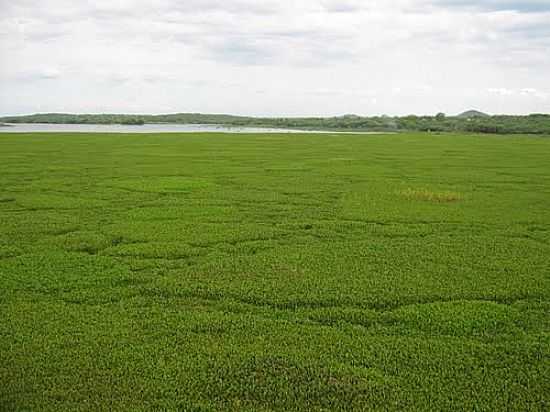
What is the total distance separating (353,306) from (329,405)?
90.5 inches

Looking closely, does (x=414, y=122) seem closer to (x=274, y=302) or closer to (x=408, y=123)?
(x=408, y=123)

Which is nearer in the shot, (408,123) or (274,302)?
(274,302)

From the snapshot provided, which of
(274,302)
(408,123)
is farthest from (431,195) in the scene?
(408,123)

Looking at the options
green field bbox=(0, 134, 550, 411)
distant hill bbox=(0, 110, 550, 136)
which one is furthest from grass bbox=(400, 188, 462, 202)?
distant hill bbox=(0, 110, 550, 136)

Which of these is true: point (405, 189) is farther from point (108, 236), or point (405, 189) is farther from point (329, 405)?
point (329, 405)

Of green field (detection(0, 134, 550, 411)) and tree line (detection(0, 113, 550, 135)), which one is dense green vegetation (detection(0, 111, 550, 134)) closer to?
tree line (detection(0, 113, 550, 135))

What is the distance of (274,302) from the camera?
702cm

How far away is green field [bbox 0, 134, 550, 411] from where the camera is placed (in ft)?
16.2

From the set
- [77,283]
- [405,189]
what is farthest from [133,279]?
[405,189]

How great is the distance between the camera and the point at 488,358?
557cm

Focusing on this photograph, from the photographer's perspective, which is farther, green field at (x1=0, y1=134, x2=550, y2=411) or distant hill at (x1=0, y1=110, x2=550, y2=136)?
distant hill at (x1=0, y1=110, x2=550, y2=136)

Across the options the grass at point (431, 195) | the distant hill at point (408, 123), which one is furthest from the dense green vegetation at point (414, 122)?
the grass at point (431, 195)

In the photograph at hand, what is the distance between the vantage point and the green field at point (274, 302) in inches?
194

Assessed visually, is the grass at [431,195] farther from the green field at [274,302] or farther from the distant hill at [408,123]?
the distant hill at [408,123]
